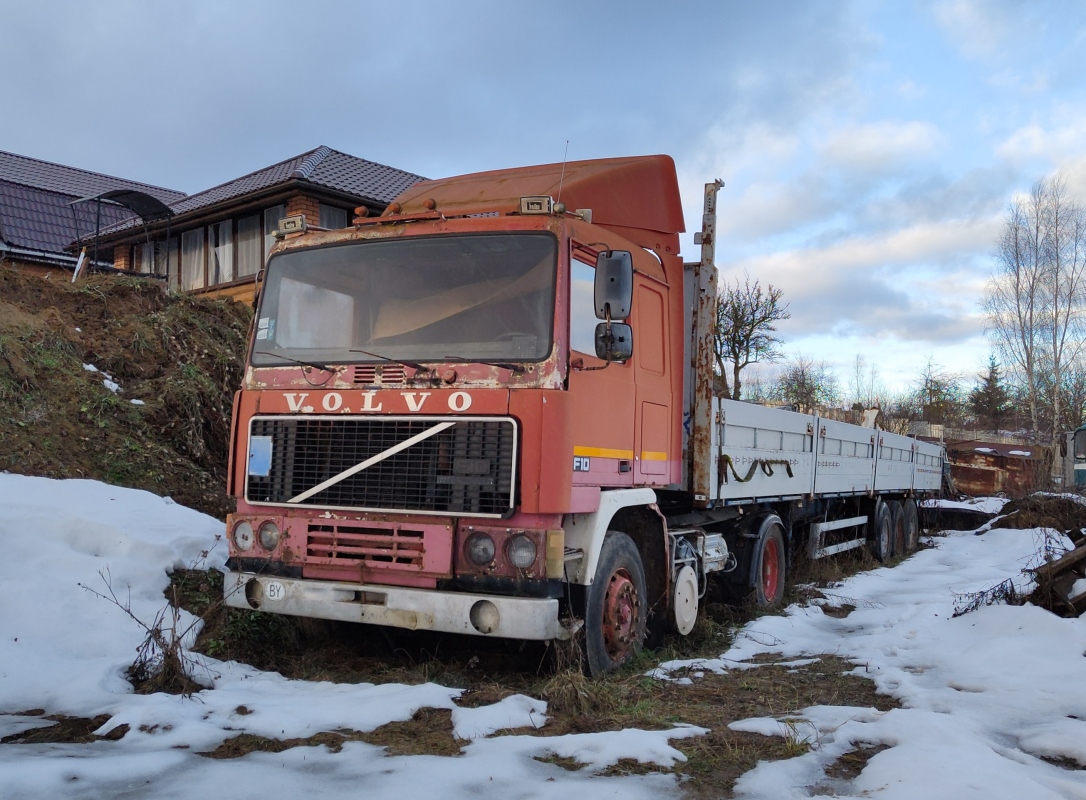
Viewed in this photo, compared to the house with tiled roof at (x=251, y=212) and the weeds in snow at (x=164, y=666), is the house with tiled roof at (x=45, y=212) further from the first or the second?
the weeds in snow at (x=164, y=666)

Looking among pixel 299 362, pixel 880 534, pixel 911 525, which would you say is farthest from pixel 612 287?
pixel 911 525

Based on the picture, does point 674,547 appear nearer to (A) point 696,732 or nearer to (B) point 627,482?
(B) point 627,482

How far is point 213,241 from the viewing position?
2008 centimetres

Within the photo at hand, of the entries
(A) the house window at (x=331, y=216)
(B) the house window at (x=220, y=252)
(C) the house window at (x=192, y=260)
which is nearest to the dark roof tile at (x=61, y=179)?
(C) the house window at (x=192, y=260)

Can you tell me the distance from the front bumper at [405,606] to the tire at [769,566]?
376cm

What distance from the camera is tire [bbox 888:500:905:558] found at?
13.4 metres

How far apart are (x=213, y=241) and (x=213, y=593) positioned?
15.6 m

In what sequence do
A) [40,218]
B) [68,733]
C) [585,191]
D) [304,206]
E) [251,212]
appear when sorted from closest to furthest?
[68,733] → [585,191] → [304,206] → [251,212] → [40,218]

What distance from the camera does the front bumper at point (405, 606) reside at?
450 centimetres

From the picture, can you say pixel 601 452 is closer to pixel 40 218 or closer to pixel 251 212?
pixel 251 212

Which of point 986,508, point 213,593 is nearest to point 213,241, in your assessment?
point 213,593

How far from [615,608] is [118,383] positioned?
22.8 ft

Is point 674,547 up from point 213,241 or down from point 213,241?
down

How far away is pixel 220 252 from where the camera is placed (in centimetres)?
1991
